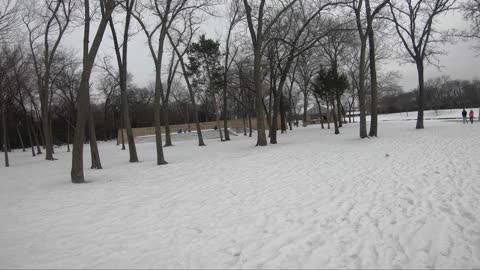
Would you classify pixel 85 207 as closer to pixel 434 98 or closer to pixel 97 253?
pixel 97 253

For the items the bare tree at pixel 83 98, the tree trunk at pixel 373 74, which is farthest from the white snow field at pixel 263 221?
the tree trunk at pixel 373 74

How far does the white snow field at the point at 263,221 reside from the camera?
147 inches

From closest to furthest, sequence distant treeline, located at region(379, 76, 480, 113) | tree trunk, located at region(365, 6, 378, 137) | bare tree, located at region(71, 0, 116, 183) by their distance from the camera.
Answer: bare tree, located at region(71, 0, 116, 183) < tree trunk, located at region(365, 6, 378, 137) < distant treeline, located at region(379, 76, 480, 113)

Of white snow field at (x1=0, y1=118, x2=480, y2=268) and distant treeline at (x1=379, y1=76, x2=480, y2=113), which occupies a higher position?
distant treeline at (x1=379, y1=76, x2=480, y2=113)

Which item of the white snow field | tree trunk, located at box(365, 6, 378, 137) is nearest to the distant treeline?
tree trunk, located at box(365, 6, 378, 137)

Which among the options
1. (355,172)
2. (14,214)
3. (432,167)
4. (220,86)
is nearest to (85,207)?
(14,214)

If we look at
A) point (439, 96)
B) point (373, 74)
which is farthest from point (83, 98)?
point (439, 96)

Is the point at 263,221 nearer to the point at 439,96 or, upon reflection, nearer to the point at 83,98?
the point at 83,98

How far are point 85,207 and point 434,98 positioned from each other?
107 meters

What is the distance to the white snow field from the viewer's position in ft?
12.3

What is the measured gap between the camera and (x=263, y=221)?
4953 millimetres

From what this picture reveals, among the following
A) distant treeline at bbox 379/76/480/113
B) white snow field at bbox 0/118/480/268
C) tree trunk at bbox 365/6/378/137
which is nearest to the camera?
white snow field at bbox 0/118/480/268

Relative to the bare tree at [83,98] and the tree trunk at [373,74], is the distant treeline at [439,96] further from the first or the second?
the bare tree at [83,98]

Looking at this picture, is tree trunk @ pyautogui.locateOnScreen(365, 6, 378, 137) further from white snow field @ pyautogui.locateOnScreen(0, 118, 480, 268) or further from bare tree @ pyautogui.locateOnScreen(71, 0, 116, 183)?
bare tree @ pyautogui.locateOnScreen(71, 0, 116, 183)
